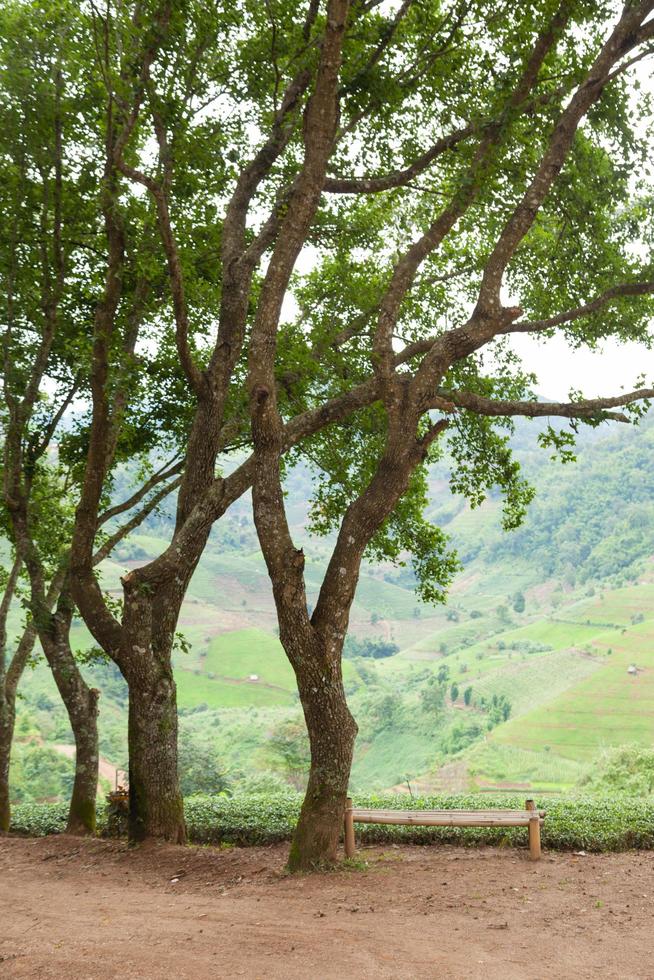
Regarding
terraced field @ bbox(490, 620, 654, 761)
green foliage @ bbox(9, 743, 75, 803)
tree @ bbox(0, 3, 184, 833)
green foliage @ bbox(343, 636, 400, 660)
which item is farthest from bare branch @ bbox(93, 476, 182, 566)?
green foliage @ bbox(343, 636, 400, 660)

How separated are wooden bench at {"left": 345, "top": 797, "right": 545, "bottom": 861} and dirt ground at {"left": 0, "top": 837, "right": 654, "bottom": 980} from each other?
0.27 metres

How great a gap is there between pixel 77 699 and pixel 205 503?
327cm

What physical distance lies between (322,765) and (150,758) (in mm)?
1969

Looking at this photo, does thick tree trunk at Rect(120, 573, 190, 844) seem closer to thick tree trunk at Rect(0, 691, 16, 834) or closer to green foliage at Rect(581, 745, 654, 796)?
thick tree trunk at Rect(0, 691, 16, 834)

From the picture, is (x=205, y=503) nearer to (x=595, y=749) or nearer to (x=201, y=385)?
(x=201, y=385)

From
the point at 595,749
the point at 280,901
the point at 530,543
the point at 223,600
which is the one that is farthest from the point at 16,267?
the point at 530,543

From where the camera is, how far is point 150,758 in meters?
7.77

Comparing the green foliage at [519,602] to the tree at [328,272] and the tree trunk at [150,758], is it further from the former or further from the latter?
the tree trunk at [150,758]

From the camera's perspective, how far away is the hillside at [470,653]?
6059 cm

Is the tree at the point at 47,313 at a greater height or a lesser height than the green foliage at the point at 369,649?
lesser

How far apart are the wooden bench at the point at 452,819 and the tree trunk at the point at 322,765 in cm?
59

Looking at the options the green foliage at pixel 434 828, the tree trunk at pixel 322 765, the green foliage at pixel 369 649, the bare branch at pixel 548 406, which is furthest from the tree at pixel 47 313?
the green foliage at pixel 369 649

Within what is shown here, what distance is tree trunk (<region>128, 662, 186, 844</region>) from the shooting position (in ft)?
25.5

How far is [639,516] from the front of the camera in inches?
4087
